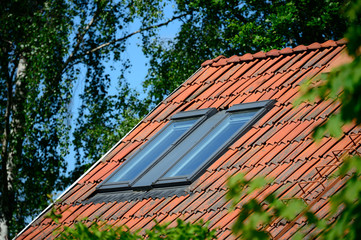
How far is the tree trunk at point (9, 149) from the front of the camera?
2061cm

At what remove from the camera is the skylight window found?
8.56m

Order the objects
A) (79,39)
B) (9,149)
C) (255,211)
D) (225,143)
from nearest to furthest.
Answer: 1. (255,211)
2. (225,143)
3. (9,149)
4. (79,39)

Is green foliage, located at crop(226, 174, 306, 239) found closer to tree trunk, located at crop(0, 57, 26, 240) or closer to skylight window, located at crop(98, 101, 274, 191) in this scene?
skylight window, located at crop(98, 101, 274, 191)

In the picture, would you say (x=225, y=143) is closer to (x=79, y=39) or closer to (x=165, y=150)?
(x=165, y=150)

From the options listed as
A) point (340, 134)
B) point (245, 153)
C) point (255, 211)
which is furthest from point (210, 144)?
point (340, 134)

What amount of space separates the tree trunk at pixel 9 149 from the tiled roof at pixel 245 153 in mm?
10956

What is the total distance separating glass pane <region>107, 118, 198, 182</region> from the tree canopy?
11374 millimetres

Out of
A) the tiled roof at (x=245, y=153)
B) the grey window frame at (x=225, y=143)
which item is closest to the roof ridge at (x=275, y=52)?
the tiled roof at (x=245, y=153)

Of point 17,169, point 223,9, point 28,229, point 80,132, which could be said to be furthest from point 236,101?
point 223,9

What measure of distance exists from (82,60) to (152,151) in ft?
46.6

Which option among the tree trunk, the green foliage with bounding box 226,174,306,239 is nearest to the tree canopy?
the tree trunk

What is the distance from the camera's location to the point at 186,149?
8805mm

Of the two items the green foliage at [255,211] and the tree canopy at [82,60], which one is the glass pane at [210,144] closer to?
the green foliage at [255,211]

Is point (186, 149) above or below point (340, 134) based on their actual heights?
above
